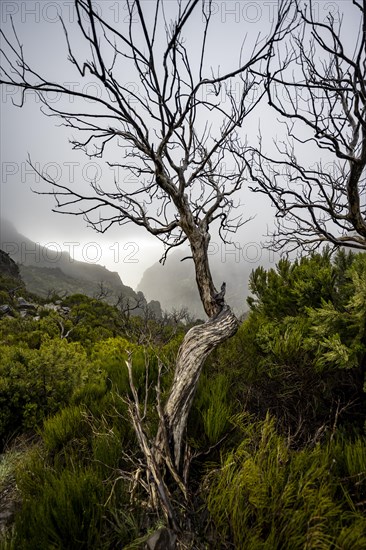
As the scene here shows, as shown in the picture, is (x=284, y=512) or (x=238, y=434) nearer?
(x=284, y=512)

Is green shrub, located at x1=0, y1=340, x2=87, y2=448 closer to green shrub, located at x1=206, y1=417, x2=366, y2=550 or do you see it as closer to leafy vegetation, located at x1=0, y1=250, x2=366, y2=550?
leafy vegetation, located at x1=0, y1=250, x2=366, y2=550

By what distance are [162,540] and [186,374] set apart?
5.02ft

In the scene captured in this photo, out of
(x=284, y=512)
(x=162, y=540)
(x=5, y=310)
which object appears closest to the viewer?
(x=162, y=540)

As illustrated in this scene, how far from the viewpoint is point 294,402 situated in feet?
8.95

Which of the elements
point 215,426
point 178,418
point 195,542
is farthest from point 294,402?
point 195,542

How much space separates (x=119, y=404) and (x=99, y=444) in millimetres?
872

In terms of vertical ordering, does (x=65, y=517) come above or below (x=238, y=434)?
below

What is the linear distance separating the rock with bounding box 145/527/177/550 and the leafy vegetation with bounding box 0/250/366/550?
0.20 m

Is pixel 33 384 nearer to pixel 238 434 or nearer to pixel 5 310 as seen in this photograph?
pixel 238 434

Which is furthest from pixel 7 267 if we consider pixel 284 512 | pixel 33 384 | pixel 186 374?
pixel 284 512

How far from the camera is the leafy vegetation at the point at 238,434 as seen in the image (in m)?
1.35

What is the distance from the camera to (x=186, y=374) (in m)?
2.67

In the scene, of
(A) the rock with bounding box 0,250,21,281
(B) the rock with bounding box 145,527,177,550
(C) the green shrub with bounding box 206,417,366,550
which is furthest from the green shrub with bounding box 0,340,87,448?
(A) the rock with bounding box 0,250,21,281

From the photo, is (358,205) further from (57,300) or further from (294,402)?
(57,300)
